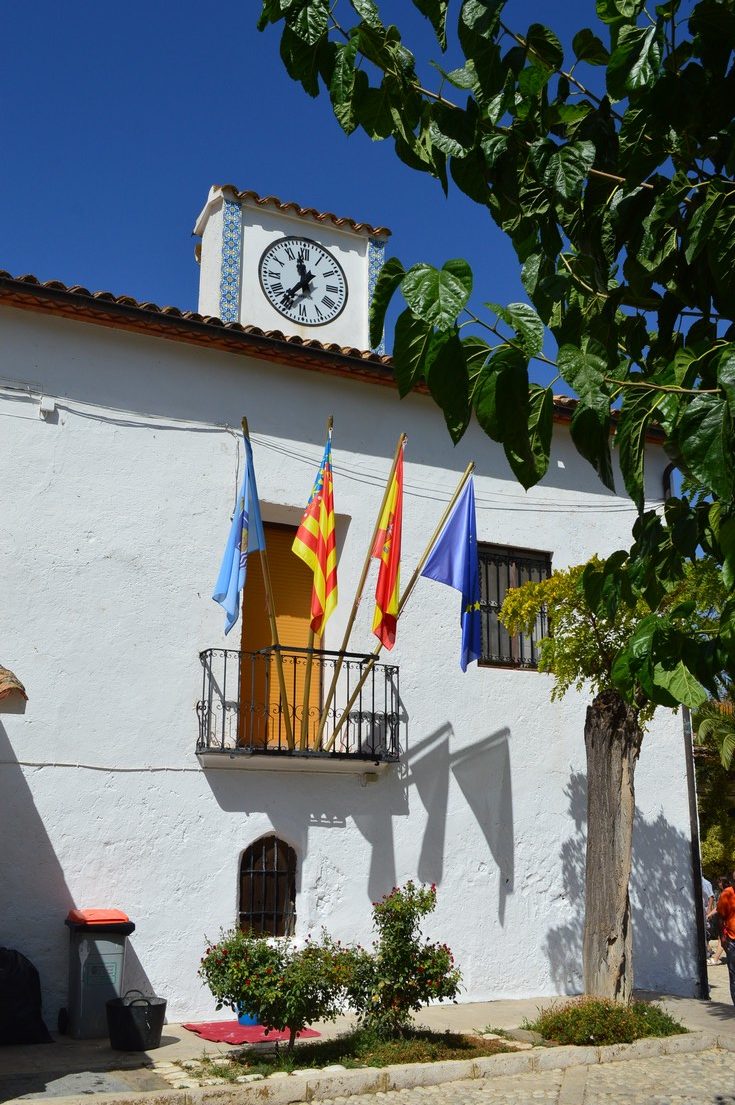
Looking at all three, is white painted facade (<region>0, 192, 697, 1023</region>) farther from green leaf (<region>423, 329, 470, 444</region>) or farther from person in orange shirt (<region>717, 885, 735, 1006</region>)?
green leaf (<region>423, 329, 470, 444</region>)

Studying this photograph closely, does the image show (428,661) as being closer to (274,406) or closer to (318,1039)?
(274,406)

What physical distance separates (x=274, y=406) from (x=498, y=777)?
15.3 ft

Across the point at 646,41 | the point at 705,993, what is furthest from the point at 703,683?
the point at 705,993

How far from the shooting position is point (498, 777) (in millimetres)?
12023

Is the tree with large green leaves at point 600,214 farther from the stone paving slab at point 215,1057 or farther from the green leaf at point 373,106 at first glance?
the stone paving slab at point 215,1057

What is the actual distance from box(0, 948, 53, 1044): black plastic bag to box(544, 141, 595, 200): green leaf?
7.97m

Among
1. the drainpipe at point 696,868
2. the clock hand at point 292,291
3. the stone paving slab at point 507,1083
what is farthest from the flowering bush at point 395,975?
the clock hand at point 292,291

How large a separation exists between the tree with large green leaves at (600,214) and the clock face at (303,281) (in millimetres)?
10440

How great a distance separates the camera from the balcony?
10550 mm

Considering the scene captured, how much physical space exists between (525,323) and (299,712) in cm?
913

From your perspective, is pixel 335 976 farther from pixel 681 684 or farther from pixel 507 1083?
pixel 681 684

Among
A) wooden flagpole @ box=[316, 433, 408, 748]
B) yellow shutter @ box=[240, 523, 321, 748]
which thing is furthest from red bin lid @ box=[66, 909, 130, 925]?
wooden flagpole @ box=[316, 433, 408, 748]

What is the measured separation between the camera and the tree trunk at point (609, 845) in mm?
9953

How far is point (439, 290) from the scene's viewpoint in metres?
2.60
